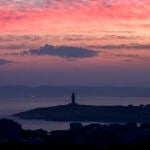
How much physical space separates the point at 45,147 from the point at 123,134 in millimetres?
8248

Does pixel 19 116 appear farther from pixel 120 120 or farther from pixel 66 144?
pixel 66 144

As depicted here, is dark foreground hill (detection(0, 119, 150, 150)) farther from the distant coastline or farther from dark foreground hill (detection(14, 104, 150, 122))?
dark foreground hill (detection(14, 104, 150, 122))

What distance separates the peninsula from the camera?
87.8 m

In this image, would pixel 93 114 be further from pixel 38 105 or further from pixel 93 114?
pixel 38 105

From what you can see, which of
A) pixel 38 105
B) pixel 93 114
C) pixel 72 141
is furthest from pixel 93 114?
pixel 72 141

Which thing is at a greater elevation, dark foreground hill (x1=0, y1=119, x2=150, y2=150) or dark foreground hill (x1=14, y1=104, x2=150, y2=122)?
dark foreground hill (x1=0, y1=119, x2=150, y2=150)

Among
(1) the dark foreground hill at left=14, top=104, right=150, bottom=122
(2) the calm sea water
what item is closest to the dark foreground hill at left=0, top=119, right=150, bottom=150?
(2) the calm sea water

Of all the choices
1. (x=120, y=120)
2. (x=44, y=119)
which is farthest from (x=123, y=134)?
(x=44, y=119)

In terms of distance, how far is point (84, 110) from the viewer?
95.6 meters

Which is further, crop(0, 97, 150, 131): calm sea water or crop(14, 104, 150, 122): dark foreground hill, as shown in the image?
crop(14, 104, 150, 122): dark foreground hill

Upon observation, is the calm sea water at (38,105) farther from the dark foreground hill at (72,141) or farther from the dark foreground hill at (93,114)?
the dark foreground hill at (72,141)

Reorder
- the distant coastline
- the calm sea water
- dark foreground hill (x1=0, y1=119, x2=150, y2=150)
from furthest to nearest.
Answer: the distant coastline → the calm sea water → dark foreground hill (x1=0, y1=119, x2=150, y2=150)

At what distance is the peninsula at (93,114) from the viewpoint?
288 feet

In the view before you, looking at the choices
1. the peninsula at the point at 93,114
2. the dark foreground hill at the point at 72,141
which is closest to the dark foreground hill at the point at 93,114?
the peninsula at the point at 93,114
